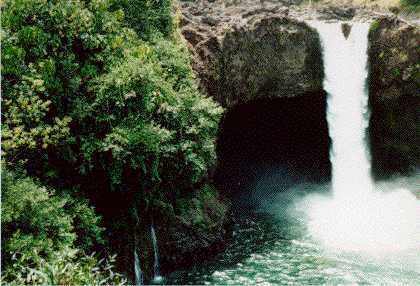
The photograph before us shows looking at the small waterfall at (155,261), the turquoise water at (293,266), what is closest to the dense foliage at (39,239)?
the small waterfall at (155,261)

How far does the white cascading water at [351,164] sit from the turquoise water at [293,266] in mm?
1650

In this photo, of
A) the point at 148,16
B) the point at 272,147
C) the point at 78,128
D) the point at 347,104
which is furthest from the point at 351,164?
the point at 78,128

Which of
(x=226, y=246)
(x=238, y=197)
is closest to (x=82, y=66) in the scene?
(x=226, y=246)

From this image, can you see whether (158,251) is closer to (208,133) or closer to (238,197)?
(208,133)

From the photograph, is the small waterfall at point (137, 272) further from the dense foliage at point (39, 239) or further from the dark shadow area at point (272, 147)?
the dark shadow area at point (272, 147)

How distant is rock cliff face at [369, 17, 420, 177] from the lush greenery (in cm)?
1016

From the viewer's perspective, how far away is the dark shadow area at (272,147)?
22.4 metres

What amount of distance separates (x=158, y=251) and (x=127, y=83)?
17.1 ft

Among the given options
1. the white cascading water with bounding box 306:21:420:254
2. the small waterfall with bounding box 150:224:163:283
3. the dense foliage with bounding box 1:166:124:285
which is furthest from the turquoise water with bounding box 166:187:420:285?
the dense foliage with bounding box 1:166:124:285

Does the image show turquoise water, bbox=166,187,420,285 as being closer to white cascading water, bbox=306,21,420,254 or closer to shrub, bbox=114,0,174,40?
white cascading water, bbox=306,21,420,254

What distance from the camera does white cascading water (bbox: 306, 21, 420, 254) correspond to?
1809cm

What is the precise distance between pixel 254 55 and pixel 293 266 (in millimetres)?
8867

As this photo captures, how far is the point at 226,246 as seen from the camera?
655 inches

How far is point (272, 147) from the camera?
77.9ft
